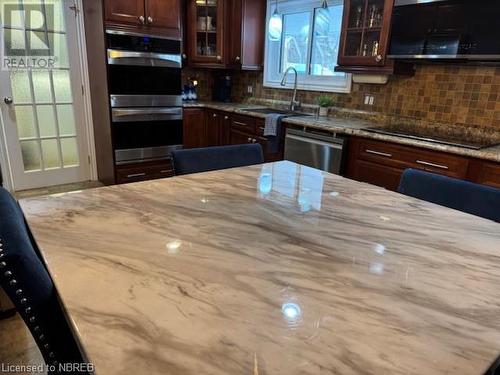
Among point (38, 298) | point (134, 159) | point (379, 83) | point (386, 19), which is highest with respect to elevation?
point (386, 19)

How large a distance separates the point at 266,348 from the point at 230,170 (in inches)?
43.0

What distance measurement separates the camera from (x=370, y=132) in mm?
2746

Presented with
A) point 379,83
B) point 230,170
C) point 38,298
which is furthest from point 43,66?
point 38,298

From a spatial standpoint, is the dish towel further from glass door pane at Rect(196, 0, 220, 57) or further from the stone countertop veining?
glass door pane at Rect(196, 0, 220, 57)

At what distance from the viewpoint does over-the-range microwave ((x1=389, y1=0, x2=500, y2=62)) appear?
227 cm

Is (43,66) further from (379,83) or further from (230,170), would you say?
(379,83)

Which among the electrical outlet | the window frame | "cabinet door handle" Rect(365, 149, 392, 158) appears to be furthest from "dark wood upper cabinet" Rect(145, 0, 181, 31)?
"cabinet door handle" Rect(365, 149, 392, 158)

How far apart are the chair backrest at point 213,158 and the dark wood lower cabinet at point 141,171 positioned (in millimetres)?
2059

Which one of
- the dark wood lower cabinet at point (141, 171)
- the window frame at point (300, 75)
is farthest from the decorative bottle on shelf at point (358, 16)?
the dark wood lower cabinet at point (141, 171)

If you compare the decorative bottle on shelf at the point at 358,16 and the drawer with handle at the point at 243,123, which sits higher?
the decorative bottle on shelf at the point at 358,16

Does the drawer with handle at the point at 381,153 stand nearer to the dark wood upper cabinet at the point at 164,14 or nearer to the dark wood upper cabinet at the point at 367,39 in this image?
the dark wood upper cabinet at the point at 367,39

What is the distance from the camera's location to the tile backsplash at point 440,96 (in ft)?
8.66

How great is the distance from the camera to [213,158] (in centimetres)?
170

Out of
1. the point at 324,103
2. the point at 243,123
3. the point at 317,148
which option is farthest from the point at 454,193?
the point at 243,123
